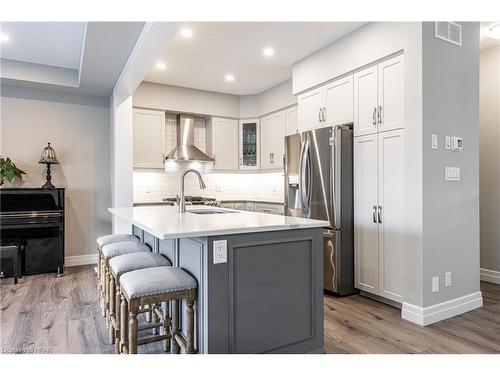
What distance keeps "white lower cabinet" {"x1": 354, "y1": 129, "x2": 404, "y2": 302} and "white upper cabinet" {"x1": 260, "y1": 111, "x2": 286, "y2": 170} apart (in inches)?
78.3

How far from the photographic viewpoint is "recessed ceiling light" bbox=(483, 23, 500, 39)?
11.6 feet

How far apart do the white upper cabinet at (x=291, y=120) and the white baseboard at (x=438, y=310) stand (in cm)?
289

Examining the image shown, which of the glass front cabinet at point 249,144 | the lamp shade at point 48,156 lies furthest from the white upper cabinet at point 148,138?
the glass front cabinet at point 249,144

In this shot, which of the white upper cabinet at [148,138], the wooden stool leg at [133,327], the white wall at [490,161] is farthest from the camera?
the white upper cabinet at [148,138]

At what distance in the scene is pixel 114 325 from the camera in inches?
93.1

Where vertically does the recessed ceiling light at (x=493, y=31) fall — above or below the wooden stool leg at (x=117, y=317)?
above

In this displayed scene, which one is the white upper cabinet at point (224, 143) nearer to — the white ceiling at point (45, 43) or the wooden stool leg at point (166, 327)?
the white ceiling at point (45, 43)

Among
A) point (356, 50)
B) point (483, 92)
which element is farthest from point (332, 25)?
point (483, 92)

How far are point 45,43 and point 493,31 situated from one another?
4862mm

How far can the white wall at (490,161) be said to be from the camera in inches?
162

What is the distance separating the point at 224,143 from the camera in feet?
19.5

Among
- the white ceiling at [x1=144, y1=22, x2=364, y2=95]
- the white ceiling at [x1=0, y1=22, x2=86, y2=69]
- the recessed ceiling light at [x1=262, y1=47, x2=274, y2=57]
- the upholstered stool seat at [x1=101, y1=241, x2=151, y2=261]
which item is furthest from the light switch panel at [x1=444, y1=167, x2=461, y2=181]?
the white ceiling at [x1=0, y1=22, x2=86, y2=69]
